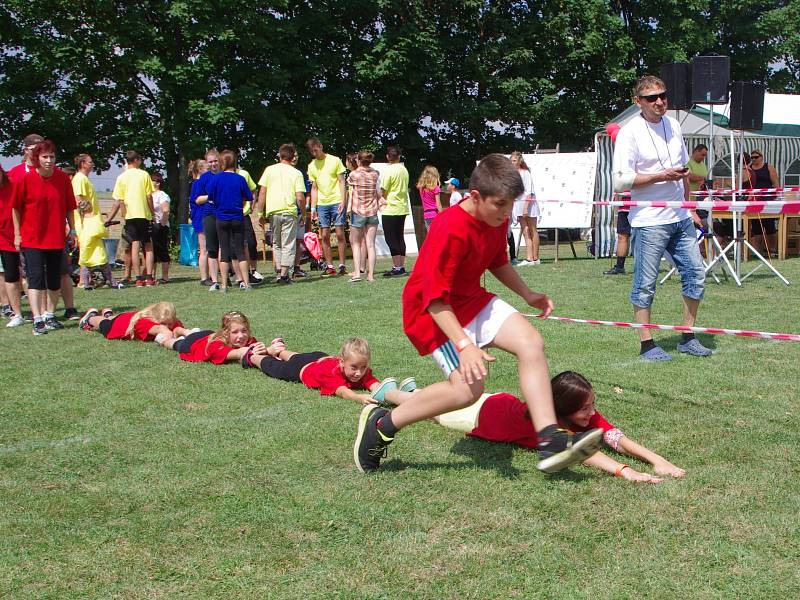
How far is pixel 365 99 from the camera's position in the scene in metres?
28.6

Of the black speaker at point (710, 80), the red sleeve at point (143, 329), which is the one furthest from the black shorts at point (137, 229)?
the black speaker at point (710, 80)

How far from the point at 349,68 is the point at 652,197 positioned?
24.5m

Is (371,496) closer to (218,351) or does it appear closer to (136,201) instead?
(218,351)

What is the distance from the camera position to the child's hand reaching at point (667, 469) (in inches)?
149

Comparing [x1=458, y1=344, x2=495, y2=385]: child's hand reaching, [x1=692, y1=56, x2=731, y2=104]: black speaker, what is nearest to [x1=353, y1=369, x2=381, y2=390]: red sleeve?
[x1=458, y1=344, x2=495, y2=385]: child's hand reaching

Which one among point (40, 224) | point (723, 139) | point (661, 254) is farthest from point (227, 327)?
point (723, 139)

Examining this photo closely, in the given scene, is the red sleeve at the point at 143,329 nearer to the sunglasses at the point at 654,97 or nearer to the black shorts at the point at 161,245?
the sunglasses at the point at 654,97

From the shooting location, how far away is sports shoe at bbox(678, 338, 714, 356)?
256 inches

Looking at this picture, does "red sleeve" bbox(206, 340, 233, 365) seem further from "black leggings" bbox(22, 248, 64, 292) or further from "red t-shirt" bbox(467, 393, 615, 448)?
"black leggings" bbox(22, 248, 64, 292)

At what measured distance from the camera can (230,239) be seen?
1166 centimetres

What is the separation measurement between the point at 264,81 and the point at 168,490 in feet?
76.3

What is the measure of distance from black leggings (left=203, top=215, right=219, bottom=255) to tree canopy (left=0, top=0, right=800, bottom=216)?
39.1 ft

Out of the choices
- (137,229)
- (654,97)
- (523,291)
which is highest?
(654,97)

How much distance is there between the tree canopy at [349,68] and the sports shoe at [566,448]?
21.4m
